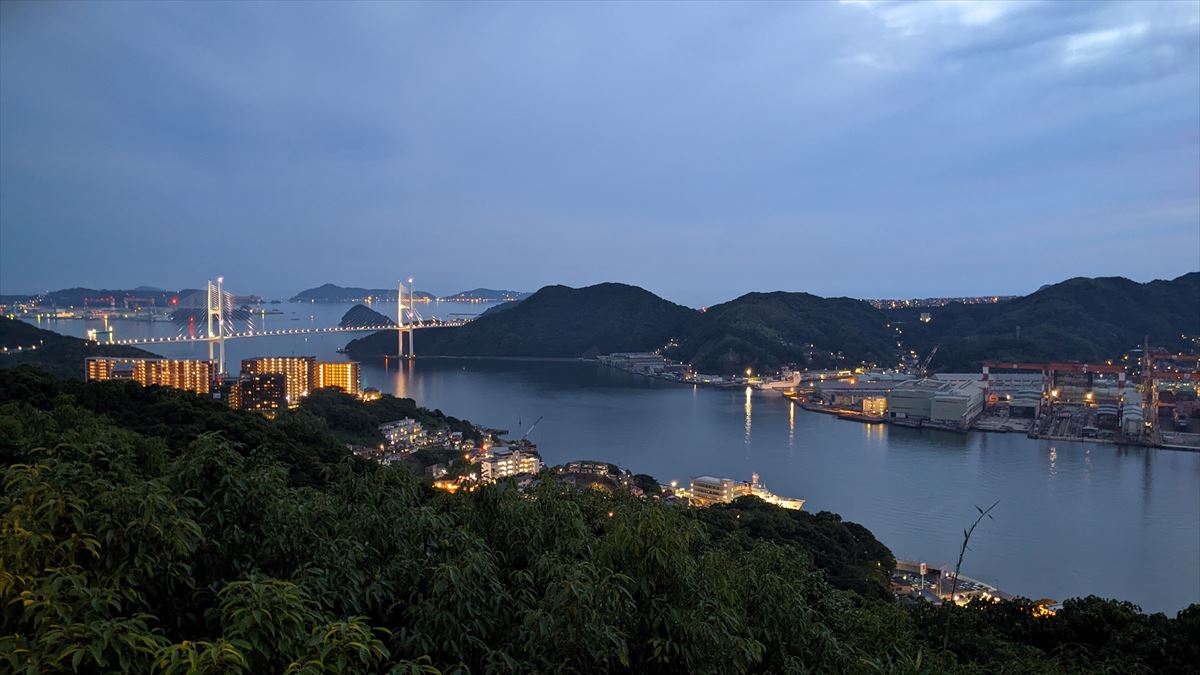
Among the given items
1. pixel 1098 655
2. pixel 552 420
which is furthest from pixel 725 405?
pixel 1098 655

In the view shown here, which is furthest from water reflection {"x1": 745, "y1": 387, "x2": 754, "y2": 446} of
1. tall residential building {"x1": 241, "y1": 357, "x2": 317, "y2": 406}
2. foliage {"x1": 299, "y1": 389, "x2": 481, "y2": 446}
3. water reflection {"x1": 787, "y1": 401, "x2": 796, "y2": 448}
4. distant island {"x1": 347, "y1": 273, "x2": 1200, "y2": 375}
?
tall residential building {"x1": 241, "y1": 357, "x2": 317, "y2": 406}

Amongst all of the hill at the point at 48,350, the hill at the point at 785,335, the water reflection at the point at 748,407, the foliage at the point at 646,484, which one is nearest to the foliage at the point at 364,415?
the foliage at the point at 646,484

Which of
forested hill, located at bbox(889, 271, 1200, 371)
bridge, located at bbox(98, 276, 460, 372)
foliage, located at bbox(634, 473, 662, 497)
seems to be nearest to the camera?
foliage, located at bbox(634, 473, 662, 497)

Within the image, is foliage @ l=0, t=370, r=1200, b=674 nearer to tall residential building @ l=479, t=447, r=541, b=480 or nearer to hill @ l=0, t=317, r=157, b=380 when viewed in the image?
tall residential building @ l=479, t=447, r=541, b=480

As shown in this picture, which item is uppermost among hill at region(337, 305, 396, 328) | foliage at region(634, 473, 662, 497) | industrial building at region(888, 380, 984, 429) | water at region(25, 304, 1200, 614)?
hill at region(337, 305, 396, 328)

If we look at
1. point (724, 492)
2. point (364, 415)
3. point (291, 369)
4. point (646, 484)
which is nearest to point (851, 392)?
point (724, 492)

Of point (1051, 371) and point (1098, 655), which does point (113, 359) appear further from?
point (1051, 371)

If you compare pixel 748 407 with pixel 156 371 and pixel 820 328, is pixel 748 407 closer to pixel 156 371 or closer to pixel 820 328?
pixel 820 328
